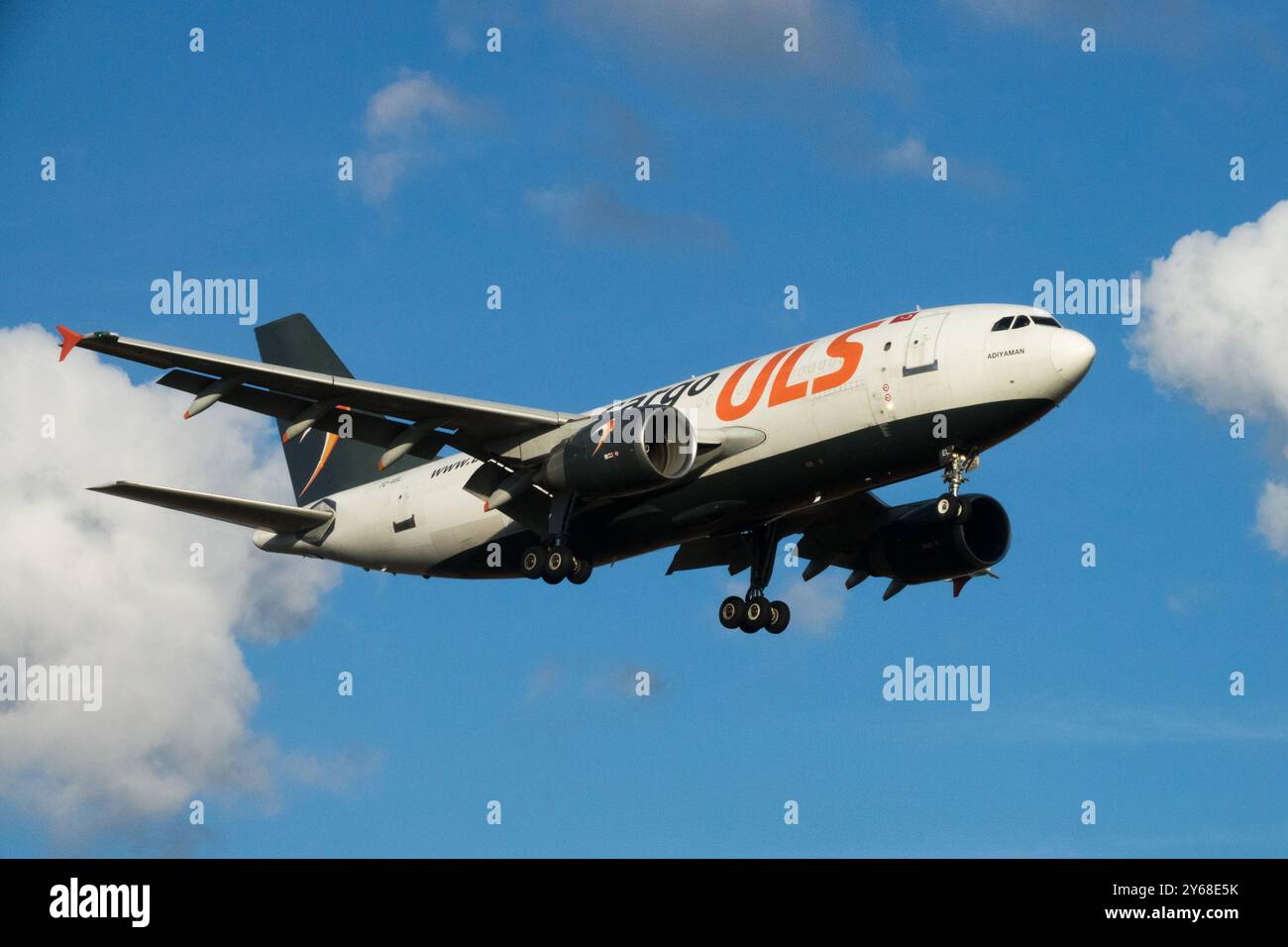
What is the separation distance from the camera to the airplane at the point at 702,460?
1475 inches

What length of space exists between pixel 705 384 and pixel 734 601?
6.94 m

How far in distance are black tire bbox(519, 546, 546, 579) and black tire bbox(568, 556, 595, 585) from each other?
28.8 inches

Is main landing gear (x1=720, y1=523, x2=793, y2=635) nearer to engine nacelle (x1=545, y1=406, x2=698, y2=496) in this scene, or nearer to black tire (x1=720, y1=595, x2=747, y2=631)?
black tire (x1=720, y1=595, x2=747, y2=631)

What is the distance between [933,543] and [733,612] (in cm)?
561

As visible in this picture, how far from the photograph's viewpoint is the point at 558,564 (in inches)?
1645

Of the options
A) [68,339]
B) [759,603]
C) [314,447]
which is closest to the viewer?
[68,339]

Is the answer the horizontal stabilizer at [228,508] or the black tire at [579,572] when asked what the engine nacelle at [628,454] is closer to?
the black tire at [579,572]

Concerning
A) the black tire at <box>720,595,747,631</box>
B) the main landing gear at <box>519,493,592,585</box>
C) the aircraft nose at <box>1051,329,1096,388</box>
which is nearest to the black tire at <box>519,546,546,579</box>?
the main landing gear at <box>519,493,592,585</box>

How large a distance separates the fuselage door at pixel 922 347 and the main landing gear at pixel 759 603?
29.5ft

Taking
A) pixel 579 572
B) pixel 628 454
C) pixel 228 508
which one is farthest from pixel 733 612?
pixel 228 508

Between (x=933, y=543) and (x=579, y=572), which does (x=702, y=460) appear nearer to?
(x=579, y=572)

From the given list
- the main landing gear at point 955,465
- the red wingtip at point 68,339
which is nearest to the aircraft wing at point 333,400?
the red wingtip at point 68,339
